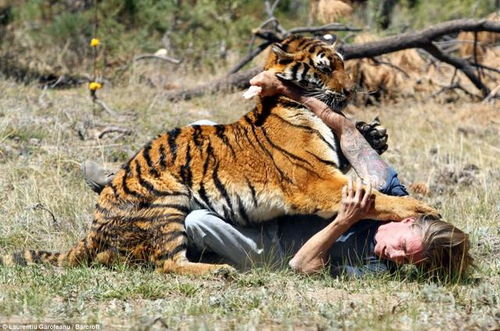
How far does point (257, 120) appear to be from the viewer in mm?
5223

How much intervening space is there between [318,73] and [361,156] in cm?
62

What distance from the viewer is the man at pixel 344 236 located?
14.6 ft

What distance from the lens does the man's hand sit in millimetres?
4512

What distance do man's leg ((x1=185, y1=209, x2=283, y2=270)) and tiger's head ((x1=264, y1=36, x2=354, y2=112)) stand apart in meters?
0.92

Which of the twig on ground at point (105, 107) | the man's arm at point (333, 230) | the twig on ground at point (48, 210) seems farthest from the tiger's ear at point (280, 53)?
the twig on ground at point (105, 107)

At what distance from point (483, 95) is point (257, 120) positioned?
6212mm

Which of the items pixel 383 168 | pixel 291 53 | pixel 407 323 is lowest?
pixel 407 323

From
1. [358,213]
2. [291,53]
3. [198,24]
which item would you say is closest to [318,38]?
[291,53]

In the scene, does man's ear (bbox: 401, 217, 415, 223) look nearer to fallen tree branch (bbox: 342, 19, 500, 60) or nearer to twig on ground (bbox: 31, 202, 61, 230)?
twig on ground (bbox: 31, 202, 61, 230)

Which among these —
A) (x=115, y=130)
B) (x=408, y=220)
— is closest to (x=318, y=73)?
(x=408, y=220)

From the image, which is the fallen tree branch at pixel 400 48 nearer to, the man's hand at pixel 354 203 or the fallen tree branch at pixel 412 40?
the fallen tree branch at pixel 412 40

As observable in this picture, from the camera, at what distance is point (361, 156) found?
5.03 metres

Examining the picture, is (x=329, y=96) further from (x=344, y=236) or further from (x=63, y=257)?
(x=63, y=257)

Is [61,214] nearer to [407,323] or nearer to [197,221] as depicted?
[197,221]
